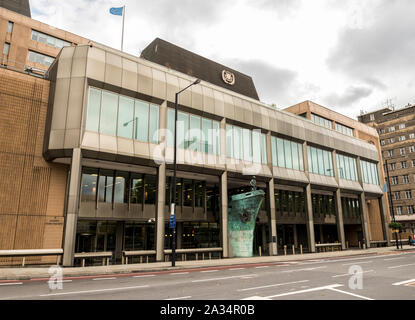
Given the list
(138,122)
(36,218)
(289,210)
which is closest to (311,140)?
(289,210)

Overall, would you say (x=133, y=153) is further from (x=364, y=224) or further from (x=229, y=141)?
(x=364, y=224)

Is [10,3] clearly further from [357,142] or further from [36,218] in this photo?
[357,142]

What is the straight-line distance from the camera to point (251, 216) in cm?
2777

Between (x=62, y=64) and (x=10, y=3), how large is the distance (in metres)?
30.0

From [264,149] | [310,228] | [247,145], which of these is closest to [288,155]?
[264,149]

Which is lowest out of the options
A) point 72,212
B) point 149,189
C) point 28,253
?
point 28,253

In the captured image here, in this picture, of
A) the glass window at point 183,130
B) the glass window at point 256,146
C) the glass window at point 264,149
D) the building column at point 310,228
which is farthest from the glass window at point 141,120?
the building column at point 310,228

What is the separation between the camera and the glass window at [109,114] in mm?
22544

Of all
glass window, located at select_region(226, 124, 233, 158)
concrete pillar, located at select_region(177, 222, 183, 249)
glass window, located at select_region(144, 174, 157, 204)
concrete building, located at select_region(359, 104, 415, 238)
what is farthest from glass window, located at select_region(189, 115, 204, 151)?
concrete building, located at select_region(359, 104, 415, 238)

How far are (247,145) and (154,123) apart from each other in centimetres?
1070

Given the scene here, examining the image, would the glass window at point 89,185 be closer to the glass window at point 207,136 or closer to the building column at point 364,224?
the glass window at point 207,136

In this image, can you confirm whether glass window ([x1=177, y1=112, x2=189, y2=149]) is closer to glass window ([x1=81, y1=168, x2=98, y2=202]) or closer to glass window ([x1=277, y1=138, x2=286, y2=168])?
glass window ([x1=81, y1=168, x2=98, y2=202])

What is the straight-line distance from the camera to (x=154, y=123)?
25.4 metres

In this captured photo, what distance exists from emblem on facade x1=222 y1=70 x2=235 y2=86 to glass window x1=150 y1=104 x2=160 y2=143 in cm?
1668
